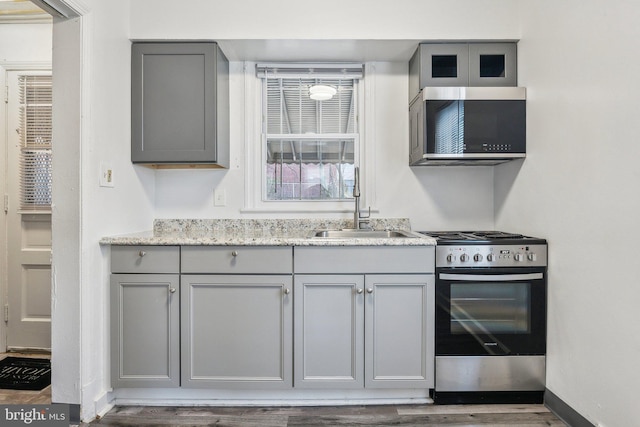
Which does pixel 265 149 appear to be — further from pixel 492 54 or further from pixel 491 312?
pixel 491 312

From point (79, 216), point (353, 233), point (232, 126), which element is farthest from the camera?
point (232, 126)

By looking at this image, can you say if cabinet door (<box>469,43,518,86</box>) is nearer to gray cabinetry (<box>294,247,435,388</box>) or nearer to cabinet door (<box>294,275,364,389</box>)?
gray cabinetry (<box>294,247,435,388</box>)

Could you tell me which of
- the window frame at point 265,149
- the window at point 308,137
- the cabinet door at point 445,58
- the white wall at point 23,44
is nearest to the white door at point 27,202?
the white wall at point 23,44

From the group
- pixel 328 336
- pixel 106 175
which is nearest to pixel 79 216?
pixel 106 175

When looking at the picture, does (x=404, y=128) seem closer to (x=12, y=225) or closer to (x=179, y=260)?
(x=179, y=260)

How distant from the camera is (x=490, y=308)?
199 centimetres

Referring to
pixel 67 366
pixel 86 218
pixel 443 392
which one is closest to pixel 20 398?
pixel 67 366

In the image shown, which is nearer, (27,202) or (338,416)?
(338,416)

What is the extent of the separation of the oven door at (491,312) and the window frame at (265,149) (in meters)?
0.89

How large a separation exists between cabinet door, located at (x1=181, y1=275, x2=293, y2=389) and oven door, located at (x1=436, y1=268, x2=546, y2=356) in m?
0.88

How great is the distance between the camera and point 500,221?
8.26ft

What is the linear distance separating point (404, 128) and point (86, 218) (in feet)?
6.95

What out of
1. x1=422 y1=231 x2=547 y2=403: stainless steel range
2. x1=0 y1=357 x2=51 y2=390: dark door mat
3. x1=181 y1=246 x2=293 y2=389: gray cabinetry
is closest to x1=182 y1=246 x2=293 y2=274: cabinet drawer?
x1=181 y1=246 x2=293 y2=389: gray cabinetry

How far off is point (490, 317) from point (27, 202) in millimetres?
3325
